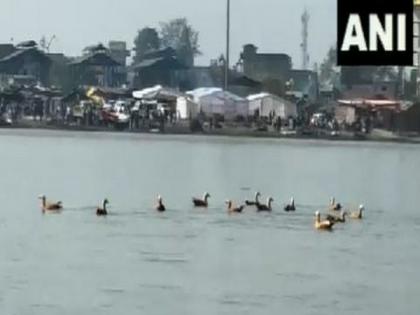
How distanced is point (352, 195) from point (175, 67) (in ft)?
148

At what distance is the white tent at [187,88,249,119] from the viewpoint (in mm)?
63094

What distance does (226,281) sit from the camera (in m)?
19.5

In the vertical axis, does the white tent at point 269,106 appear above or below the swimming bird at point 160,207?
above

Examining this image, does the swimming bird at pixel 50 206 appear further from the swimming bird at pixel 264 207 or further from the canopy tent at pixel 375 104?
the canopy tent at pixel 375 104

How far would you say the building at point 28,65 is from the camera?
82.8 metres

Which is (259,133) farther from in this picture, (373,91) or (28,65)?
(28,65)

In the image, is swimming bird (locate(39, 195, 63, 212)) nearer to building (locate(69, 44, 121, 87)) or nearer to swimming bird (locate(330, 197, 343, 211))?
swimming bird (locate(330, 197, 343, 211))

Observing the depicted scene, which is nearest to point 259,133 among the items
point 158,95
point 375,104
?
point 158,95

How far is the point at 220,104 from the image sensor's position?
2493 inches

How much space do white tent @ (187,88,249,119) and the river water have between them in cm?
1407

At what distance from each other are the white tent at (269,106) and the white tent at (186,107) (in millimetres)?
2498

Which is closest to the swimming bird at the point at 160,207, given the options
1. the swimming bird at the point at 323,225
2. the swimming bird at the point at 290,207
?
the swimming bird at the point at 290,207

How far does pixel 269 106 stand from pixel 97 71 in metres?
18.4

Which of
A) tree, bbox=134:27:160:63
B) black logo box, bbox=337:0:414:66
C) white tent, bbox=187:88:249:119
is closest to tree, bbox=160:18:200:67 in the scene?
tree, bbox=134:27:160:63
